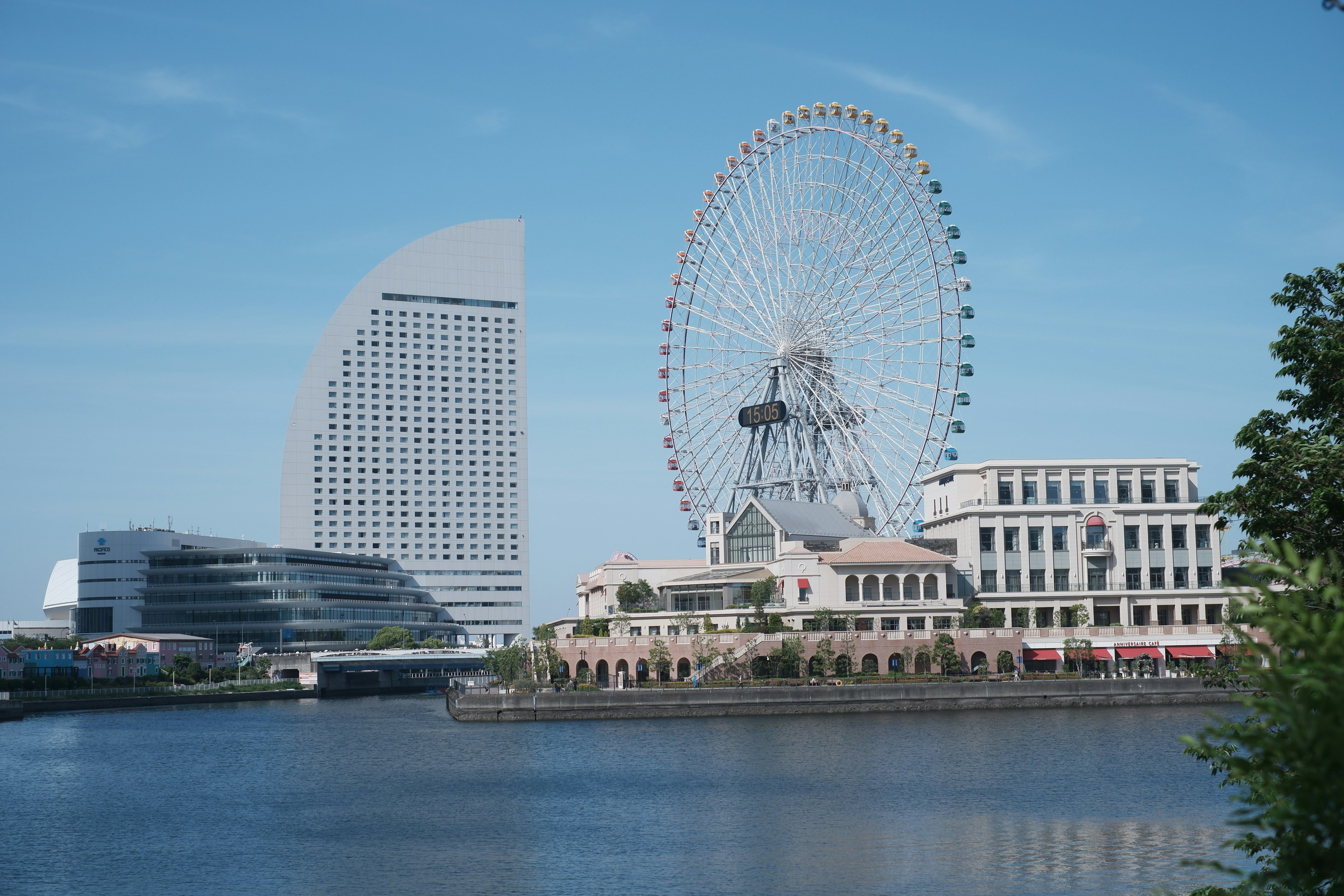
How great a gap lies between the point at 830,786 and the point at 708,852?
55.3 ft

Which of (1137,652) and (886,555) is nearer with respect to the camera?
(1137,652)

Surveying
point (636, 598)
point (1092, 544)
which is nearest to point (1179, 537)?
point (1092, 544)

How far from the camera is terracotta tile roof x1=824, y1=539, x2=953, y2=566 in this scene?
446ft

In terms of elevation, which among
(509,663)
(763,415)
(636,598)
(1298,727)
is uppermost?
(763,415)

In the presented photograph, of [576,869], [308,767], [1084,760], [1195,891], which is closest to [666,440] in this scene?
[308,767]

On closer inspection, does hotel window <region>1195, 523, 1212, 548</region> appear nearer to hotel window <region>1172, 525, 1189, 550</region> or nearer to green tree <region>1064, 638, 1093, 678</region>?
hotel window <region>1172, 525, 1189, 550</region>

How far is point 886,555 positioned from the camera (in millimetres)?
137000

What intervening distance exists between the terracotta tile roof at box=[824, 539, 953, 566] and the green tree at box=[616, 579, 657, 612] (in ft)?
79.1

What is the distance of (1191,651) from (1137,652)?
4944 millimetres

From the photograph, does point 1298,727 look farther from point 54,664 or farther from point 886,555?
point 54,664

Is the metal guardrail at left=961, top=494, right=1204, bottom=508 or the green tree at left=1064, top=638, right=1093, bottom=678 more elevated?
the metal guardrail at left=961, top=494, right=1204, bottom=508

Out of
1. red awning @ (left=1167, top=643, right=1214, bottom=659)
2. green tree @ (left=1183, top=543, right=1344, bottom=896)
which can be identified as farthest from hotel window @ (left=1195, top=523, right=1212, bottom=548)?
green tree @ (left=1183, top=543, right=1344, bottom=896)

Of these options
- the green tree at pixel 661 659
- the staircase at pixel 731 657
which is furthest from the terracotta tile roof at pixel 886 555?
the green tree at pixel 661 659

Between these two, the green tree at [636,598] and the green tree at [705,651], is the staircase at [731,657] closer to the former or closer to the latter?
the green tree at [705,651]
